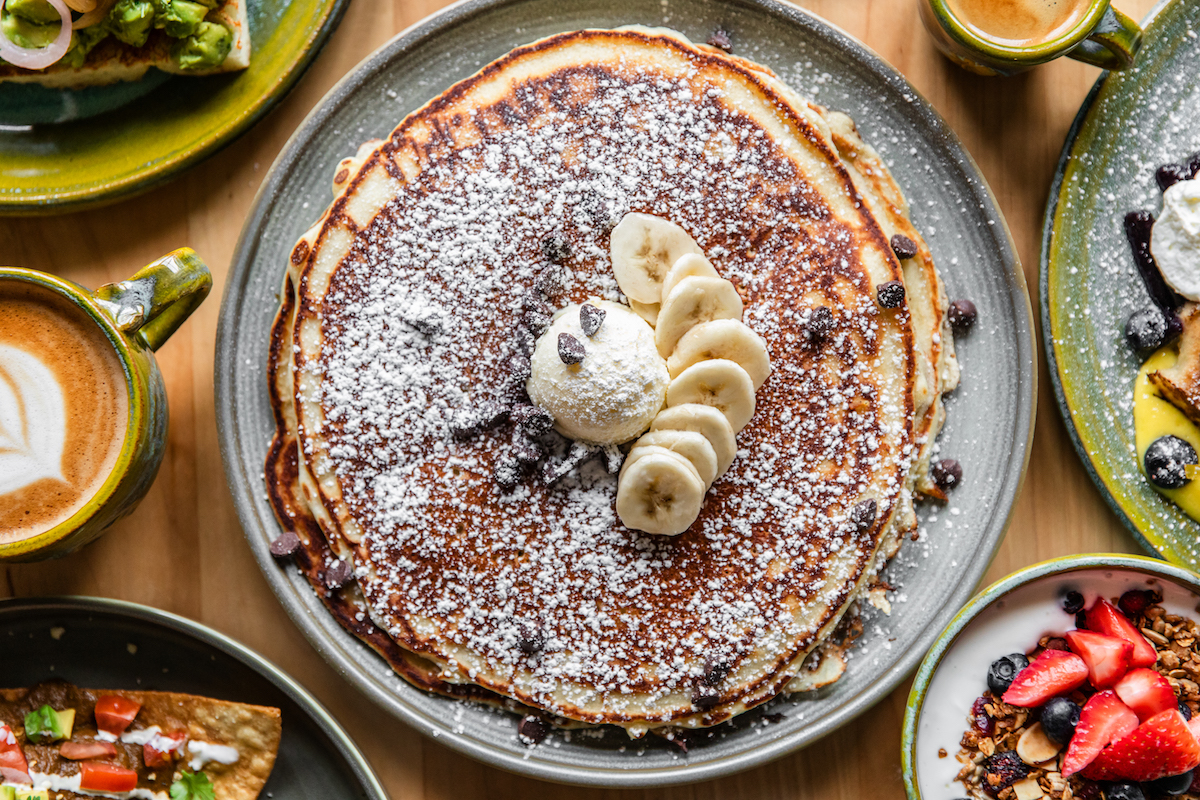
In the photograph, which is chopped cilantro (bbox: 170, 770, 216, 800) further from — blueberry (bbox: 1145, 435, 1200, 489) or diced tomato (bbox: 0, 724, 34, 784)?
blueberry (bbox: 1145, 435, 1200, 489)

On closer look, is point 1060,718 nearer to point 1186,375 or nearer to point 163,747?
point 1186,375

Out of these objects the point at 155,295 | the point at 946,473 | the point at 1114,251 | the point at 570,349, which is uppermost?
the point at 155,295

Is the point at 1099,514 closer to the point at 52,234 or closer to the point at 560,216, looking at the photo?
the point at 560,216

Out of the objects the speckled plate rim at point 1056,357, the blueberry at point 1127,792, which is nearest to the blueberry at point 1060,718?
the blueberry at point 1127,792

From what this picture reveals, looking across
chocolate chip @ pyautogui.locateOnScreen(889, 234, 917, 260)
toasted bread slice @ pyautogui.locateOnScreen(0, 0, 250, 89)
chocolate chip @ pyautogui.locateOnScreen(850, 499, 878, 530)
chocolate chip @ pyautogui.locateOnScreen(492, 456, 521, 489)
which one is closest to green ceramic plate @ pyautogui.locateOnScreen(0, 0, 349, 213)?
toasted bread slice @ pyautogui.locateOnScreen(0, 0, 250, 89)

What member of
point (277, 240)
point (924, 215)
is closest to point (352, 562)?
point (277, 240)

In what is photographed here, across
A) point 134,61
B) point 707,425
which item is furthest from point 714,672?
point 134,61
